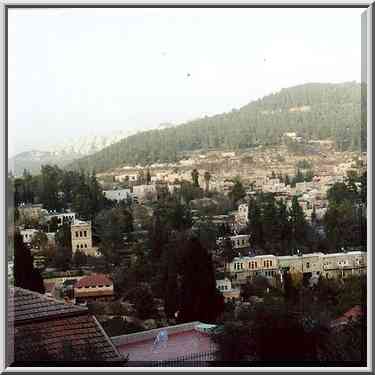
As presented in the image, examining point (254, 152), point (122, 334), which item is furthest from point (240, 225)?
point (122, 334)

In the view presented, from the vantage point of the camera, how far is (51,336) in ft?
42.3

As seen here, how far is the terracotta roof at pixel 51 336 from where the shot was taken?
12883mm

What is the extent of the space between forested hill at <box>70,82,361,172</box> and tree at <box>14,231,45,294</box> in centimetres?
89

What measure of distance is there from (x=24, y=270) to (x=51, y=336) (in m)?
0.66

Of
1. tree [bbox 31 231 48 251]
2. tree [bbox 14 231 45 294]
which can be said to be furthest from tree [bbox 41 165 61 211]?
tree [bbox 14 231 45 294]

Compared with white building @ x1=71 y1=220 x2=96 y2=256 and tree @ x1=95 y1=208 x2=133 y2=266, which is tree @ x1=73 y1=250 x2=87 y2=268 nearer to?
white building @ x1=71 y1=220 x2=96 y2=256

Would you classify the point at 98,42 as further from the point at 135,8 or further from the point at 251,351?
the point at 251,351

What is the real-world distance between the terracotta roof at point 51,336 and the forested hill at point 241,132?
1.35 m

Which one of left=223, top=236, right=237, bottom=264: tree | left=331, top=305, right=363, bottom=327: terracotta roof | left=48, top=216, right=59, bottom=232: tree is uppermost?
left=48, top=216, right=59, bottom=232: tree

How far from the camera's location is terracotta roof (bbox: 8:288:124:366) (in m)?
12.9

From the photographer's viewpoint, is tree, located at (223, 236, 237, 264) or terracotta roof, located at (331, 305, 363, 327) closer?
terracotta roof, located at (331, 305, 363, 327)

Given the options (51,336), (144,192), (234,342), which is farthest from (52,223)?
(234,342)

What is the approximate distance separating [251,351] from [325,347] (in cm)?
69

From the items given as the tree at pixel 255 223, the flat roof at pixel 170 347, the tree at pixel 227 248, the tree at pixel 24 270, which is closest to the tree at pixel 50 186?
the tree at pixel 24 270
